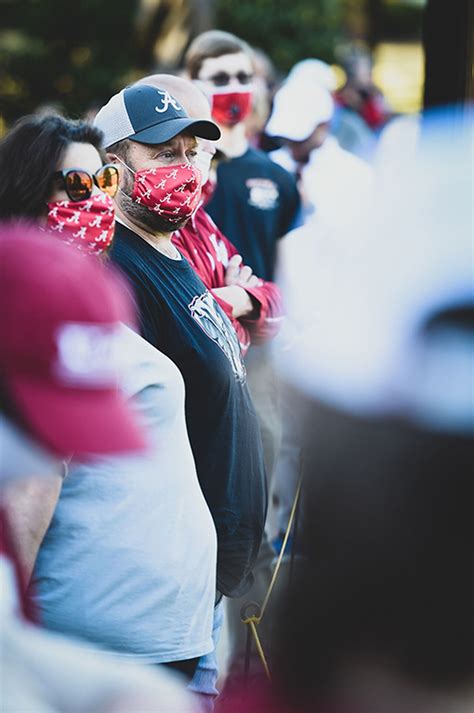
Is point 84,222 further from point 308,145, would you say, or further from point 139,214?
point 308,145

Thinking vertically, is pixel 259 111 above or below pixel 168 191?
below

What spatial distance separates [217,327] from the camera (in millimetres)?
3166

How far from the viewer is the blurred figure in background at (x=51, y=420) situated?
143 cm

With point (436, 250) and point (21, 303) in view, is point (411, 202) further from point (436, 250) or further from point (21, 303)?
point (21, 303)

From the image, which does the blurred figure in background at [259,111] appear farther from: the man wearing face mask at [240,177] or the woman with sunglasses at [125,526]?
the woman with sunglasses at [125,526]

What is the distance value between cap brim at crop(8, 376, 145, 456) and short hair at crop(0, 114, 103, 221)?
1.17m

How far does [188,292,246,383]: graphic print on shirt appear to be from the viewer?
3096mm

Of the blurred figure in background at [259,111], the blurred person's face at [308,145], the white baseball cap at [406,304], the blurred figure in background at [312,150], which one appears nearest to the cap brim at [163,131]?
the white baseball cap at [406,304]

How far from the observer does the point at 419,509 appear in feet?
7.47

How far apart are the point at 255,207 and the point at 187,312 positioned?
204cm

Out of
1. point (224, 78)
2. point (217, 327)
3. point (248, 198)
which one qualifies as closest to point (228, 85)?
point (224, 78)

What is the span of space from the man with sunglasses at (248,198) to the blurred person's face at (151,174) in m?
1.55

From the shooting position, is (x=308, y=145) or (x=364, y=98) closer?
(x=308, y=145)

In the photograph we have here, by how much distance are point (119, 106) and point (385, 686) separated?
71.8 inches
